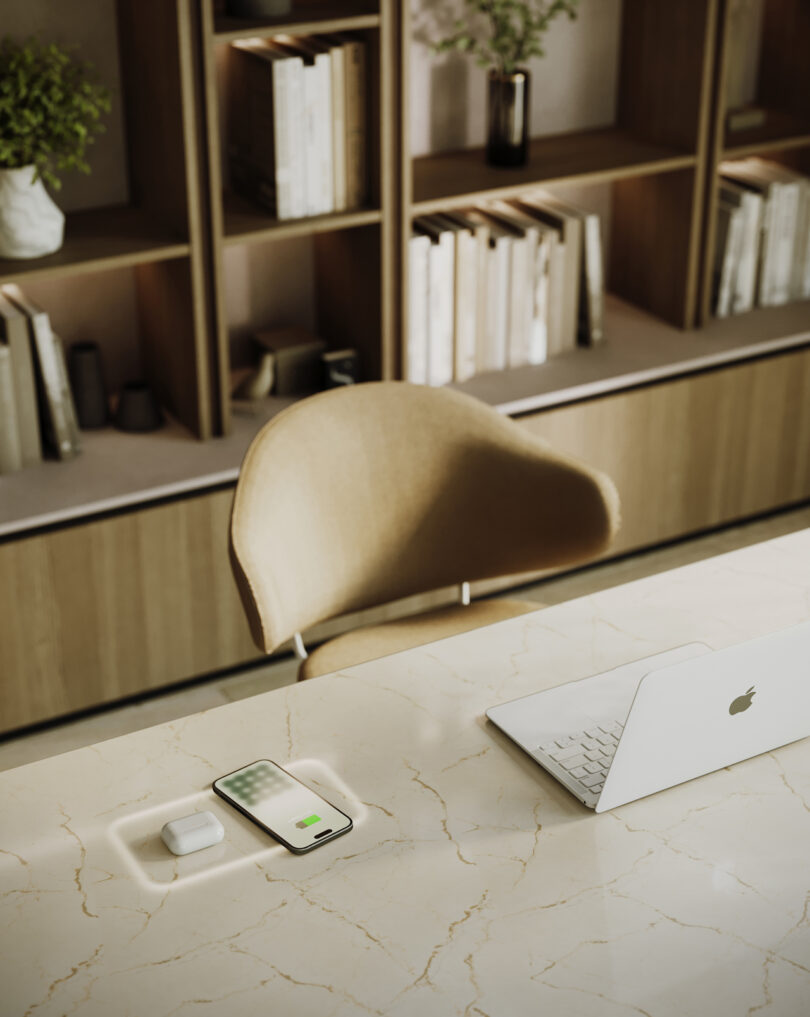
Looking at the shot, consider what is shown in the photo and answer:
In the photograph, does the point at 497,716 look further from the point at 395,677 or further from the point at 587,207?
the point at 587,207

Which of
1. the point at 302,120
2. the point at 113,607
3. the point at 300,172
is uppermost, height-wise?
the point at 302,120

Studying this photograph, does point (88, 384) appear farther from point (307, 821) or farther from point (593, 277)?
point (307, 821)

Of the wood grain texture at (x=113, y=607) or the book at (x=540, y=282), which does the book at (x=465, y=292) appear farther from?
the wood grain texture at (x=113, y=607)

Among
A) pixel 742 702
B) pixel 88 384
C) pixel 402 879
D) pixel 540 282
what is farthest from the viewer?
pixel 540 282

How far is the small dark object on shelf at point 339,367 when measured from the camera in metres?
2.98

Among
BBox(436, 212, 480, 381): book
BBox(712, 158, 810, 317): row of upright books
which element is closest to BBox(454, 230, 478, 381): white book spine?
BBox(436, 212, 480, 381): book

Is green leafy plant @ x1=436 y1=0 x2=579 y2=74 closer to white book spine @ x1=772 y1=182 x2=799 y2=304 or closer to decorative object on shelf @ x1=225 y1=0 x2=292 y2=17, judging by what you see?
decorative object on shelf @ x1=225 y1=0 x2=292 y2=17

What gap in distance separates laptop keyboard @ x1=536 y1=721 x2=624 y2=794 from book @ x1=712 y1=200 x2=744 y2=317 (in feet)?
7.03

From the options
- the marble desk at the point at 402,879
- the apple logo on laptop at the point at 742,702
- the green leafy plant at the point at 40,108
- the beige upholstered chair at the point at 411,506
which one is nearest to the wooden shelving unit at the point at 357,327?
the green leafy plant at the point at 40,108

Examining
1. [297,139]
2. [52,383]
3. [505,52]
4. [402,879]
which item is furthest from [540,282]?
[402,879]

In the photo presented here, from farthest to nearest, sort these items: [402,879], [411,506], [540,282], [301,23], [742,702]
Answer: [540,282] < [301,23] < [411,506] < [742,702] < [402,879]

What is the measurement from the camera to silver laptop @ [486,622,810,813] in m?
1.36

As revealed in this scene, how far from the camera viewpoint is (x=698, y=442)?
131 inches

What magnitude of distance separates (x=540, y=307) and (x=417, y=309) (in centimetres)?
35
